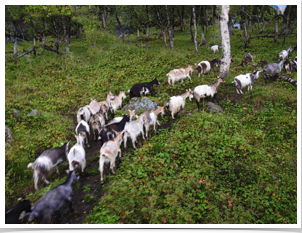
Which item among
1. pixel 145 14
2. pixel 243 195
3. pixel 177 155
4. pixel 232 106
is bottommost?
pixel 243 195

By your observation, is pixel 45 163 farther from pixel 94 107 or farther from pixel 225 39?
pixel 225 39

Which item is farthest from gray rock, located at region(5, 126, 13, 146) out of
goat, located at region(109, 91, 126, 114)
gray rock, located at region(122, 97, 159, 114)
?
gray rock, located at region(122, 97, 159, 114)

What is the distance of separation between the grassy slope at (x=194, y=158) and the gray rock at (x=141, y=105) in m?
0.68

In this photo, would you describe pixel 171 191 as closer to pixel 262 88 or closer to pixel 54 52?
pixel 262 88

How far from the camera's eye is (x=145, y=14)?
27.8 metres

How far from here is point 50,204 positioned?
5684 mm

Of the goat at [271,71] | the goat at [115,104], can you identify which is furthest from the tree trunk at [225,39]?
the goat at [115,104]

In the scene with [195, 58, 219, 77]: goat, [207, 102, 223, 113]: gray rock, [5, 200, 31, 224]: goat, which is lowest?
[5, 200, 31, 224]: goat

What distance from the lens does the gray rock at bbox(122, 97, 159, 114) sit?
461 inches

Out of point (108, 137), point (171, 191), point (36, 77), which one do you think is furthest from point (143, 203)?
point (36, 77)

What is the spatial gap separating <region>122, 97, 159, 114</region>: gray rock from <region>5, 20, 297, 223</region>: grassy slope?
684 millimetres

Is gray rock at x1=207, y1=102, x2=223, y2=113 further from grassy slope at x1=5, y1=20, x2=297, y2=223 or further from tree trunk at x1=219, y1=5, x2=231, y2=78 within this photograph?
tree trunk at x1=219, y1=5, x2=231, y2=78

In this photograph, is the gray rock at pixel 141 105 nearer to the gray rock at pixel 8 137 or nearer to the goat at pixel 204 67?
the goat at pixel 204 67

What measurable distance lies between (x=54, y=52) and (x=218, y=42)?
71.4ft
